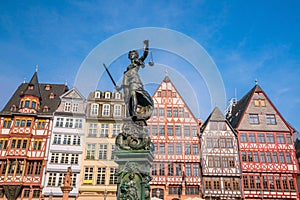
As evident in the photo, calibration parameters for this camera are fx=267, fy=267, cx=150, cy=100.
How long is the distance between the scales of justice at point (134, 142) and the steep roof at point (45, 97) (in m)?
22.9

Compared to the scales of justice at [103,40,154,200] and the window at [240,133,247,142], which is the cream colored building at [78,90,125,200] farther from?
the scales of justice at [103,40,154,200]

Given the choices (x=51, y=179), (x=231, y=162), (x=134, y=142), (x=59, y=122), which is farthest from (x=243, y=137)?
(x=134, y=142)

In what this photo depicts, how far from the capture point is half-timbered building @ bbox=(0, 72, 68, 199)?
1048 inches

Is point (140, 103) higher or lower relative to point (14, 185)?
higher

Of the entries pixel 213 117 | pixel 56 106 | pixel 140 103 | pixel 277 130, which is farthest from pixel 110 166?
pixel 140 103

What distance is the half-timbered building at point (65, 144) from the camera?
1075 inches

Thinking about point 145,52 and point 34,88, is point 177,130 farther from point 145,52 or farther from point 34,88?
point 145,52

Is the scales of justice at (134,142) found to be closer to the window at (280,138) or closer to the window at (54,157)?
the window at (54,157)

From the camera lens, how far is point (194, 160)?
93.1 ft

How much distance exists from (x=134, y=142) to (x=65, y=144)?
73.8 feet

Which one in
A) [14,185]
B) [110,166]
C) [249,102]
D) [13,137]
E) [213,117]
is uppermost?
[249,102]

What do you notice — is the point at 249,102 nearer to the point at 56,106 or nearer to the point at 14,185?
the point at 56,106

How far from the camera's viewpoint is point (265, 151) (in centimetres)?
2875

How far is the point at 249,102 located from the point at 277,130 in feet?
13.9
